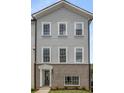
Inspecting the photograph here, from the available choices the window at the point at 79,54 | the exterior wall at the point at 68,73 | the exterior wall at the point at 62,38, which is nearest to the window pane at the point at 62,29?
the exterior wall at the point at 62,38

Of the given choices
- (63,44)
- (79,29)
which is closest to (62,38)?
(63,44)

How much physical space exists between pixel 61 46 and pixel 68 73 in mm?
1076

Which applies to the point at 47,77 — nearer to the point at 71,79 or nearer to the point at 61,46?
the point at 71,79

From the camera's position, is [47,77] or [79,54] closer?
[79,54]

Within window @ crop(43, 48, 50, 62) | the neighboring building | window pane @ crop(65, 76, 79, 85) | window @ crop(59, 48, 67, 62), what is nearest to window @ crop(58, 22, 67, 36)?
the neighboring building

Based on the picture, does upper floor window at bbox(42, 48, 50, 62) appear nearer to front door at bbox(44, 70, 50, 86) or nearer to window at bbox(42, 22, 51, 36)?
front door at bbox(44, 70, 50, 86)

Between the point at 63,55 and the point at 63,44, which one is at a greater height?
the point at 63,44

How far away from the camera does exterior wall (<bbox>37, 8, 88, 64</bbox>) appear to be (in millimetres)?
8867

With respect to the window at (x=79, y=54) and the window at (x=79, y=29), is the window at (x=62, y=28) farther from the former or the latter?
the window at (x=79, y=54)

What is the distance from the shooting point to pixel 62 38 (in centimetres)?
895
